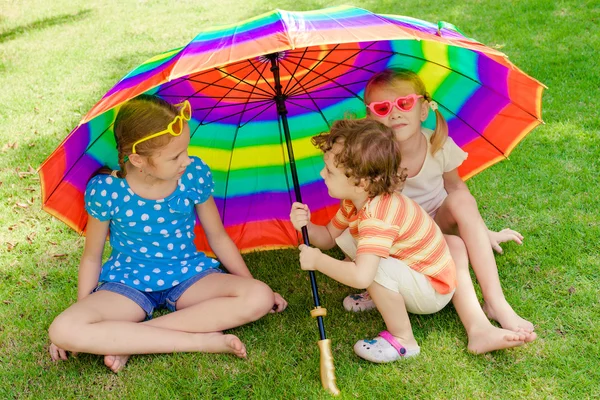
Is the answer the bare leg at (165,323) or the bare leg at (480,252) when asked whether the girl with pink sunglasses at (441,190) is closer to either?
the bare leg at (480,252)

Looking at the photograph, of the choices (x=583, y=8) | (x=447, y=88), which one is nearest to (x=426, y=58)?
(x=447, y=88)

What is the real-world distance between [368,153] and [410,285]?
0.60 m

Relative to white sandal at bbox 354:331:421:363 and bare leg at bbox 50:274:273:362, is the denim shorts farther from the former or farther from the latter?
white sandal at bbox 354:331:421:363

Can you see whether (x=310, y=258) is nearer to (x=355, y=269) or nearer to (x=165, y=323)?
(x=355, y=269)

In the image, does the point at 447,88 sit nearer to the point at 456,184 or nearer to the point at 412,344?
the point at 456,184

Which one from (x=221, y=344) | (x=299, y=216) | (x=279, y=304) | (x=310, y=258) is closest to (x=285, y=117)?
(x=299, y=216)

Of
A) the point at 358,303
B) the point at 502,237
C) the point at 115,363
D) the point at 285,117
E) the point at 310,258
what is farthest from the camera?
the point at 502,237

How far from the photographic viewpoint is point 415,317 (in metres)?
3.04

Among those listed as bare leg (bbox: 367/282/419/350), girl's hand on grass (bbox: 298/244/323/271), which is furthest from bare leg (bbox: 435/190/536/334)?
girl's hand on grass (bbox: 298/244/323/271)

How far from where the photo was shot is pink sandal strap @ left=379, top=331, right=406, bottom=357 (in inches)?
108

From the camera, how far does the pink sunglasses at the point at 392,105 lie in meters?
2.88

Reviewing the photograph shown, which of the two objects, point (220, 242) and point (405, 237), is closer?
point (405, 237)

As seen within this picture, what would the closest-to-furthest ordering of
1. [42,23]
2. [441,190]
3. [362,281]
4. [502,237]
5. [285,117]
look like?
[362,281] < [285,117] < [441,190] < [502,237] < [42,23]

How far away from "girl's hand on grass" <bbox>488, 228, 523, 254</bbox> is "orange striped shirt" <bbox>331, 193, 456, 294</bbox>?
0.65 m
